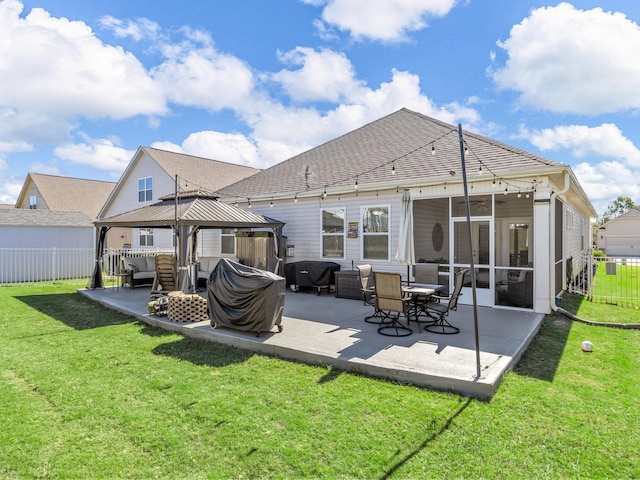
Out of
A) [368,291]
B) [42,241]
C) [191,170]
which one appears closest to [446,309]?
[368,291]

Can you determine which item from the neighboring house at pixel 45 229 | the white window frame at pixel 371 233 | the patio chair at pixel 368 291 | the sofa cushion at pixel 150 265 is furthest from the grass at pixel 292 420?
the neighboring house at pixel 45 229

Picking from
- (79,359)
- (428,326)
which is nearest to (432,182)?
(428,326)

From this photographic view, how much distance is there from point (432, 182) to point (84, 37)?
11261 mm

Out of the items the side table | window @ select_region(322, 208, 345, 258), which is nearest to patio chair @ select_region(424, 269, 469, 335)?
the side table

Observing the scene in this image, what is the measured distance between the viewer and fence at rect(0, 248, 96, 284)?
1543 centimetres

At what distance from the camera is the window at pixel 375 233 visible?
9.81 metres

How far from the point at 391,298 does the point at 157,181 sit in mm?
16635

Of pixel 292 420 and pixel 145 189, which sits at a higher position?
pixel 145 189

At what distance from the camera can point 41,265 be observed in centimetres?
1577

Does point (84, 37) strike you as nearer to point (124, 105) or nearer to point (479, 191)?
point (124, 105)

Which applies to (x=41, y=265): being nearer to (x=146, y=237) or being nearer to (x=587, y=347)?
(x=146, y=237)

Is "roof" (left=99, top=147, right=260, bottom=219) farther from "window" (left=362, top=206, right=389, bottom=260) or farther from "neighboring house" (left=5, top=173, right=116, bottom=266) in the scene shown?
"window" (left=362, top=206, right=389, bottom=260)

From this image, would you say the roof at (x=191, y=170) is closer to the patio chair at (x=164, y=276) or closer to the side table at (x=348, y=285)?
the patio chair at (x=164, y=276)

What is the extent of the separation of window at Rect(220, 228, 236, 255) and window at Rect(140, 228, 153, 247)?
25.2ft
